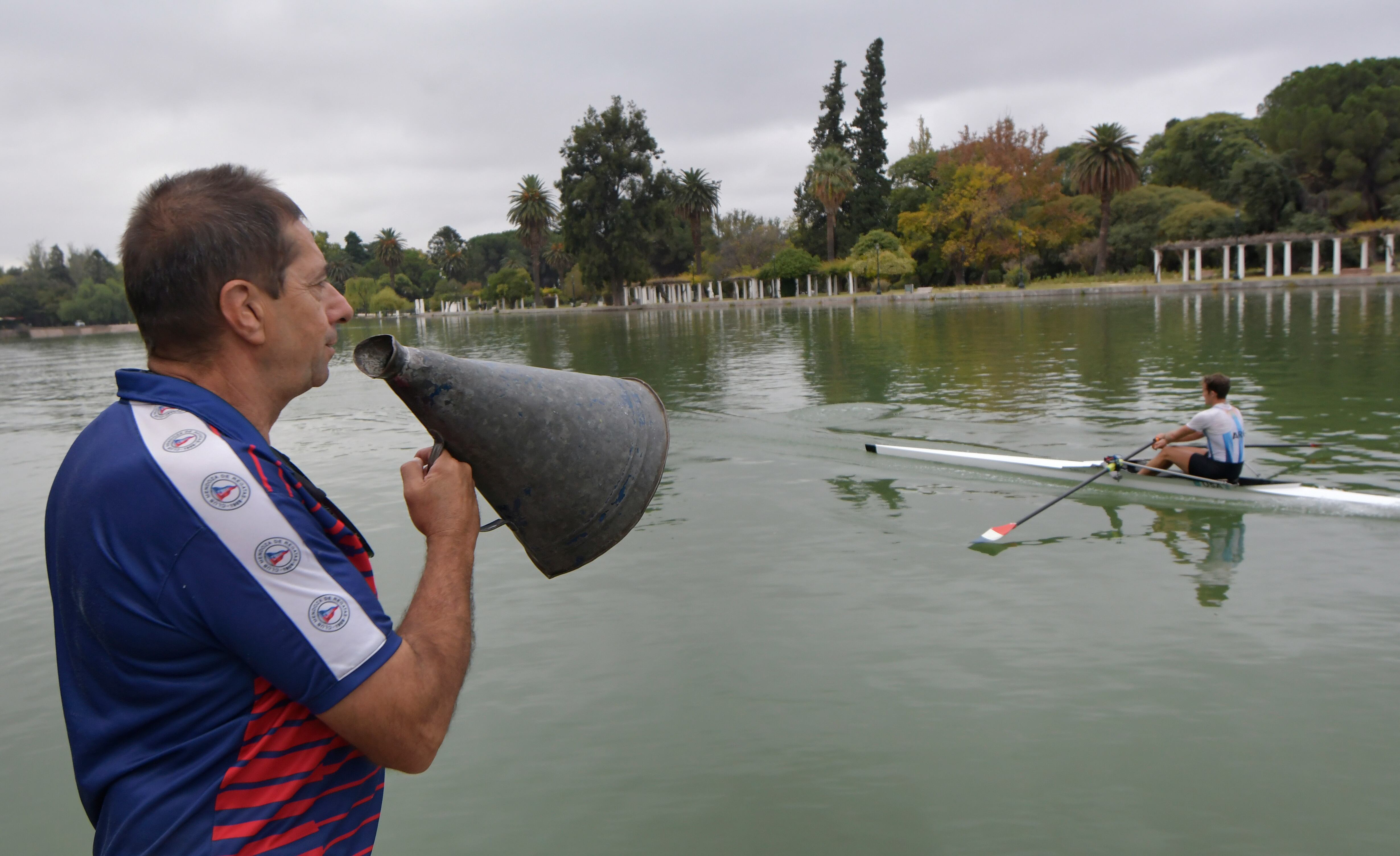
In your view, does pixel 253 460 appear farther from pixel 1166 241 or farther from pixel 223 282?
pixel 1166 241

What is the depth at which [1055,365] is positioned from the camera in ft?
70.7

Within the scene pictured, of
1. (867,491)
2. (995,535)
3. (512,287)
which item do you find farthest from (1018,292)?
(512,287)

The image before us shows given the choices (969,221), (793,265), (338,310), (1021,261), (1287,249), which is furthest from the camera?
(793,265)

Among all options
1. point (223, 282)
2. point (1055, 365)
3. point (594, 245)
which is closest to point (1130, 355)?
point (1055, 365)

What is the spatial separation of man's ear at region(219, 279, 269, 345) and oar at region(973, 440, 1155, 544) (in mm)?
7698

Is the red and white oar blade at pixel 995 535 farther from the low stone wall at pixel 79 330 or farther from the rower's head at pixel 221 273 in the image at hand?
the low stone wall at pixel 79 330

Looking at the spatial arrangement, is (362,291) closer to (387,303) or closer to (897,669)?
(387,303)

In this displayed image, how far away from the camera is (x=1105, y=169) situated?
205 ft

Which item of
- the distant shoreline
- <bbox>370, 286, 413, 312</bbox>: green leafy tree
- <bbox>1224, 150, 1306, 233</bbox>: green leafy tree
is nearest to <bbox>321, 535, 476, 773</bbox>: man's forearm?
the distant shoreline

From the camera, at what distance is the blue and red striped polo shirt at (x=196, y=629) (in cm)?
135

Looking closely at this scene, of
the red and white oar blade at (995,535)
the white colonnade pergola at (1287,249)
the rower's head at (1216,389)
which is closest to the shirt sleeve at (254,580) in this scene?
the red and white oar blade at (995,535)

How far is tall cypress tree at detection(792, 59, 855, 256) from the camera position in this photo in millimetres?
81188

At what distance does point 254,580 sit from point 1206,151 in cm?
8529

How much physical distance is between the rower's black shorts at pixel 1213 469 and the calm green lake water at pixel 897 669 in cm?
54
